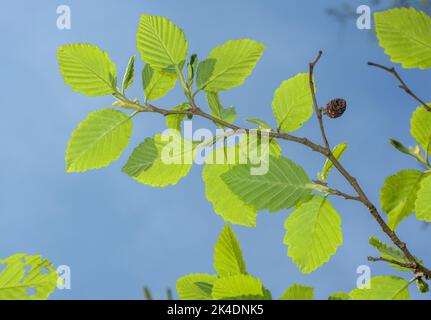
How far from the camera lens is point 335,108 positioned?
2.78 feet

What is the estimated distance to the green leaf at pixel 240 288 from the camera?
1.93 ft

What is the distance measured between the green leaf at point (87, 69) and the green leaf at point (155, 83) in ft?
0.15

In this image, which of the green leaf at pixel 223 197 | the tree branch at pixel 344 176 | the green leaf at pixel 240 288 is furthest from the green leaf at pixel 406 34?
the green leaf at pixel 240 288

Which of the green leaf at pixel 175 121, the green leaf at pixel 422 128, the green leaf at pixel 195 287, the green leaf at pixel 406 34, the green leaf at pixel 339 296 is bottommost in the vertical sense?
the green leaf at pixel 339 296

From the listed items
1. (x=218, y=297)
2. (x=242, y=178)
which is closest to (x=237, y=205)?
(x=242, y=178)

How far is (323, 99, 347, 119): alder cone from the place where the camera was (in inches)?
33.3

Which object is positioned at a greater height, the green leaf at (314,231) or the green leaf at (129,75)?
the green leaf at (129,75)

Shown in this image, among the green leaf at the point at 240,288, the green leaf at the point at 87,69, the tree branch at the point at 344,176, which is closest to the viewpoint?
the green leaf at the point at 240,288

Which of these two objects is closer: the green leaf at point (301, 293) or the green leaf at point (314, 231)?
the green leaf at point (301, 293)

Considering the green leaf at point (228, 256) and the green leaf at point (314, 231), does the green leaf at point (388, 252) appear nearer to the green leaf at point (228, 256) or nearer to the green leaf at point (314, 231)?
the green leaf at point (314, 231)

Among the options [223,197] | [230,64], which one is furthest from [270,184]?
[230,64]

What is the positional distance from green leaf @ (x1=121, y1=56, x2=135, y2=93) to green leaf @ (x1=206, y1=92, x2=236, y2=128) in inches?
4.4
